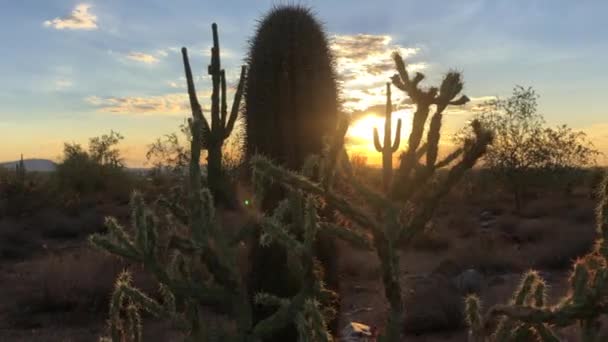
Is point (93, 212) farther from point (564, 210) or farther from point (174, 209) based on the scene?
point (174, 209)

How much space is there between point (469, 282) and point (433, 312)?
2.52m

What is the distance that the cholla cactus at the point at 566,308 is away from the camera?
74.6 inches

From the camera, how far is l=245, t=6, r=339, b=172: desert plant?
6.64 metres

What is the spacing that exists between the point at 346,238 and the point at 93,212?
951 inches

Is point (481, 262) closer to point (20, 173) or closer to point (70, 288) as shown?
point (70, 288)

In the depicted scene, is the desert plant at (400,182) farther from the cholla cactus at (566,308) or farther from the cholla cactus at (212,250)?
the cholla cactus at (566,308)

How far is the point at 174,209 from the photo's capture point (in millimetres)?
2746

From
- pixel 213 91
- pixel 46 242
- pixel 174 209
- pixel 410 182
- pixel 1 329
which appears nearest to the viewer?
pixel 410 182

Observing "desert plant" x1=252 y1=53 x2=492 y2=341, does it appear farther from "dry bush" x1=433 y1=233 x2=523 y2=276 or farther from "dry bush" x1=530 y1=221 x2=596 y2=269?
"dry bush" x1=530 y1=221 x2=596 y2=269

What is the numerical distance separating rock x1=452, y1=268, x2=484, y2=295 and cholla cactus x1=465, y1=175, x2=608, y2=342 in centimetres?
1050

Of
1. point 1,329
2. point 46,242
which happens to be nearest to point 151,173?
point 46,242

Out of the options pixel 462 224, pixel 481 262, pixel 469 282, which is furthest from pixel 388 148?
pixel 462 224

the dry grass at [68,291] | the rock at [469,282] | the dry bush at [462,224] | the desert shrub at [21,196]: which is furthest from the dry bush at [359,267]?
the desert shrub at [21,196]

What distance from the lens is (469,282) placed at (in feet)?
42.2
